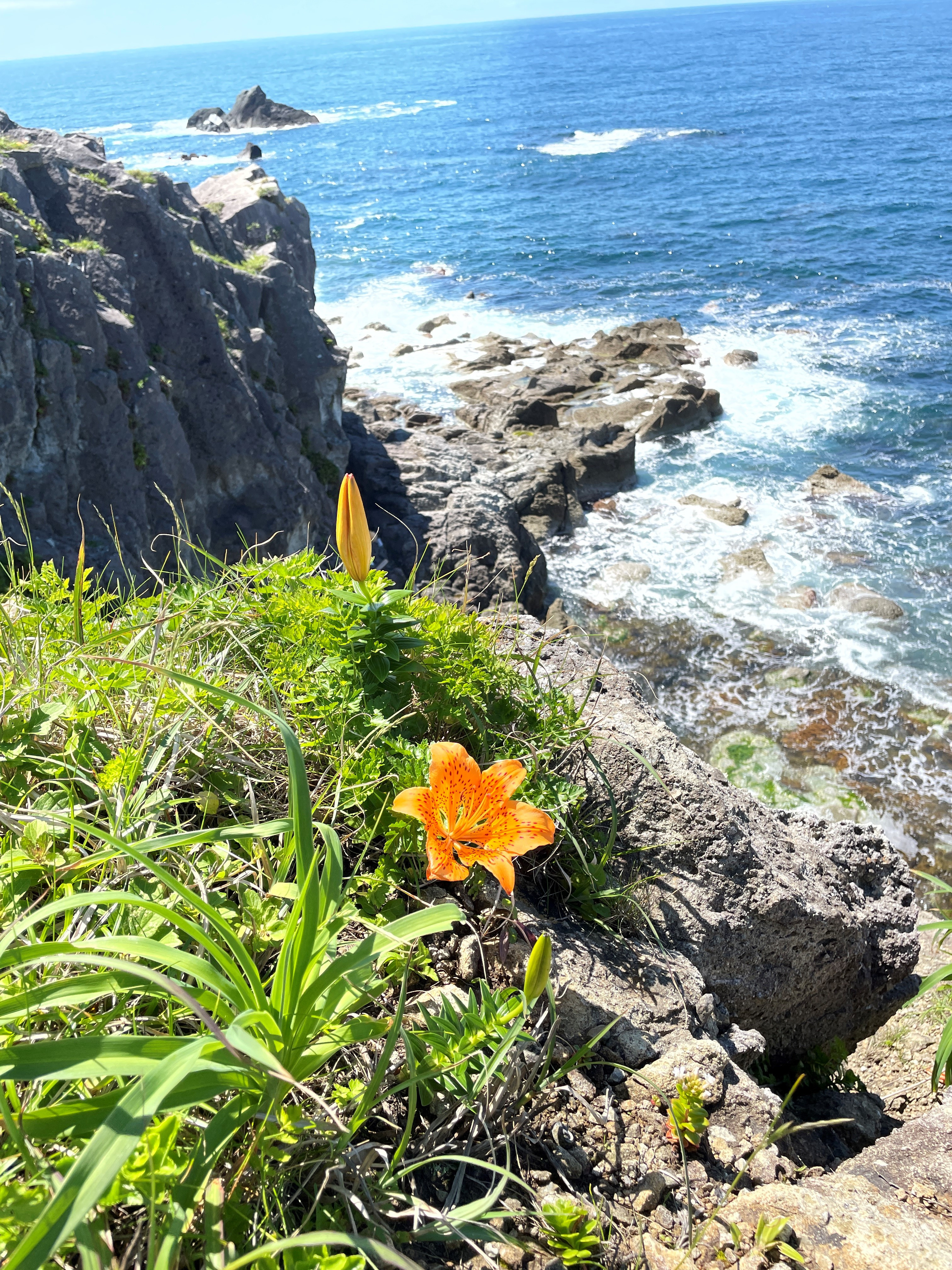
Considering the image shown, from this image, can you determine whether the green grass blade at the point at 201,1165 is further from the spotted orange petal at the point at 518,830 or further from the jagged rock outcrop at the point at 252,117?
the jagged rock outcrop at the point at 252,117

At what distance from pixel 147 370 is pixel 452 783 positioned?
10.6m

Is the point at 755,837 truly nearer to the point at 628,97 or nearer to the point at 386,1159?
the point at 386,1159

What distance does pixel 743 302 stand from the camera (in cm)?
2869

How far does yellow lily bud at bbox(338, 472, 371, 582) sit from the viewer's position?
2.43 metres

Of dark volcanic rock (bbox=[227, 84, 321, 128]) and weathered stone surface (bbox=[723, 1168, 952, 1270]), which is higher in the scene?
dark volcanic rock (bbox=[227, 84, 321, 128])

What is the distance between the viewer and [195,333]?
478 inches

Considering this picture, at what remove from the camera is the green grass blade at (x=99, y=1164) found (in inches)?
40.1

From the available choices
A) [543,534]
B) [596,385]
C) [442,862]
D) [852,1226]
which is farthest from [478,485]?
[852,1226]

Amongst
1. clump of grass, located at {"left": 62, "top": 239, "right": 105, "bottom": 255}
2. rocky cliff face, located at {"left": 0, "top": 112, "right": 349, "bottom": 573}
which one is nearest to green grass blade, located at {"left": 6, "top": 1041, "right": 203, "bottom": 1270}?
rocky cliff face, located at {"left": 0, "top": 112, "right": 349, "bottom": 573}

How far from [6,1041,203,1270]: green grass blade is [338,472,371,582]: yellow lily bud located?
150cm

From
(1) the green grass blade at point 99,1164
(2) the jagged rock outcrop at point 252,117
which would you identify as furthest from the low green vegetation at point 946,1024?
(2) the jagged rock outcrop at point 252,117

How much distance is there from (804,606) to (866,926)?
11599 mm

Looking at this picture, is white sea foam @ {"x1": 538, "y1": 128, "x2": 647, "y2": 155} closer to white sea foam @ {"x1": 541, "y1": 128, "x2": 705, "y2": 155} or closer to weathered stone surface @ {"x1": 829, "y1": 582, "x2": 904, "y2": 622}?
white sea foam @ {"x1": 541, "y1": 128, "x2": 705, "y2": 155}

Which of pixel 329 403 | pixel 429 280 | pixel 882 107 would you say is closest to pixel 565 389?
pixel 329 403
